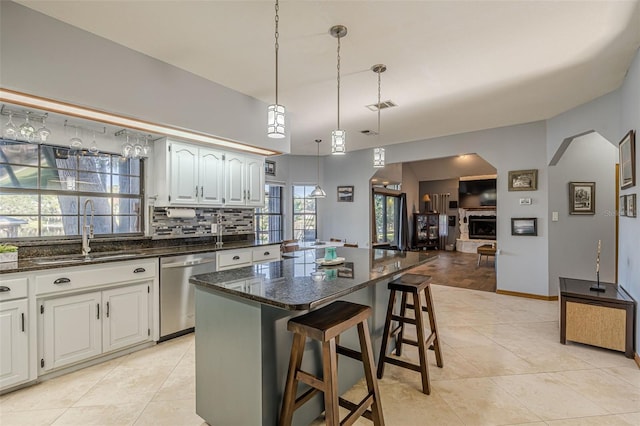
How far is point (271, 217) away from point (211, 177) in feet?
8.36

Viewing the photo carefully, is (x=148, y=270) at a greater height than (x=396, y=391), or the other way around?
(x=148, y=270)

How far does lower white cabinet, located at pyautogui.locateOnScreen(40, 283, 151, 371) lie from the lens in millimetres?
2375

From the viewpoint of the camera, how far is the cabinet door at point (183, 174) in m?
3.49

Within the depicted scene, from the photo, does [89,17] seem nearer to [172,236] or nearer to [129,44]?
[129,44]

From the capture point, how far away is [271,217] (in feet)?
20.7

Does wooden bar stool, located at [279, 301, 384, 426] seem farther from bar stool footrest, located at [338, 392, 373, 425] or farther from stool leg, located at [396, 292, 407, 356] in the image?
stool leg, located at [396, 292, 407, 356]

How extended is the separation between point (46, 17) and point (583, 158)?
6.32m

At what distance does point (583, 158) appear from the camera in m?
4.49

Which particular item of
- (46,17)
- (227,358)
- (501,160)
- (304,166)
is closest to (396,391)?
(227,358)

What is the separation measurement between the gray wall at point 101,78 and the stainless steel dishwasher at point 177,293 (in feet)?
4.58

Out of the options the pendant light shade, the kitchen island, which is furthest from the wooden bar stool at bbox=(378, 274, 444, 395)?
the pendant light shade

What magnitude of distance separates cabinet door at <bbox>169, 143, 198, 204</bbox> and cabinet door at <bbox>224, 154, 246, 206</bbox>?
1.45 ft

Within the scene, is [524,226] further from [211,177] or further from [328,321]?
[211,177]

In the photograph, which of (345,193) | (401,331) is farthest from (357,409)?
(345,193)
